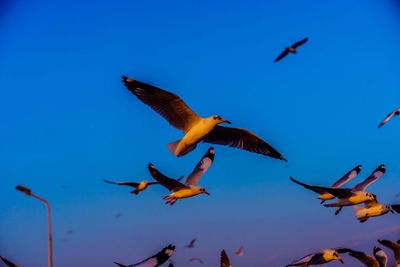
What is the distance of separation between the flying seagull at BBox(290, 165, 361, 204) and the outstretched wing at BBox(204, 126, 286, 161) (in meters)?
1.30

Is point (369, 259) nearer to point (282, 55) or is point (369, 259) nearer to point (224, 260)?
point (224, 260)

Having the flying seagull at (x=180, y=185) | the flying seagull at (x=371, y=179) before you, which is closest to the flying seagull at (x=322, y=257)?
the flying seagull at (x=371, y=179)

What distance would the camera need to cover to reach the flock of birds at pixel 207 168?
8.43 m

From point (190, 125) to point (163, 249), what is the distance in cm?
249

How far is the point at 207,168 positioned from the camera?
9.98 meters

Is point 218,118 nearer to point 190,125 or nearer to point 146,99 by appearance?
point 190,125

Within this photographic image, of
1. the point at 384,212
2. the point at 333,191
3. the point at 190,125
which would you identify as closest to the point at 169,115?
the point at 190,125

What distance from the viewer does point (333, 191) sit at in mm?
9477

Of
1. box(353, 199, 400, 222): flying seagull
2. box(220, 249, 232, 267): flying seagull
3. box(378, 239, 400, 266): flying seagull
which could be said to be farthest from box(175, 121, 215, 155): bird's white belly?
box(378, 239, 400, 266): flying seagull

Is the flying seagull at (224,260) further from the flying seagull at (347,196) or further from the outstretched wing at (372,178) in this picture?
the outstretched wing at (372,178)

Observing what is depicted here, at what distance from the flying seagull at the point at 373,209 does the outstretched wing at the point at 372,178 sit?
0.39m

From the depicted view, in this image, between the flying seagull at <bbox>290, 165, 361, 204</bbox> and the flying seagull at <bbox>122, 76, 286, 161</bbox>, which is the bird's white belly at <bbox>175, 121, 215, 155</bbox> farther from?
the flying seagull at <bbox>290, 165, 361, 204</bbox>

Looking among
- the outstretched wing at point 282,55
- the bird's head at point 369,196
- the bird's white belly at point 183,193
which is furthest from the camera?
the bird's head at point 369,196

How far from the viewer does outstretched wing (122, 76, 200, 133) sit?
8.66 meters
